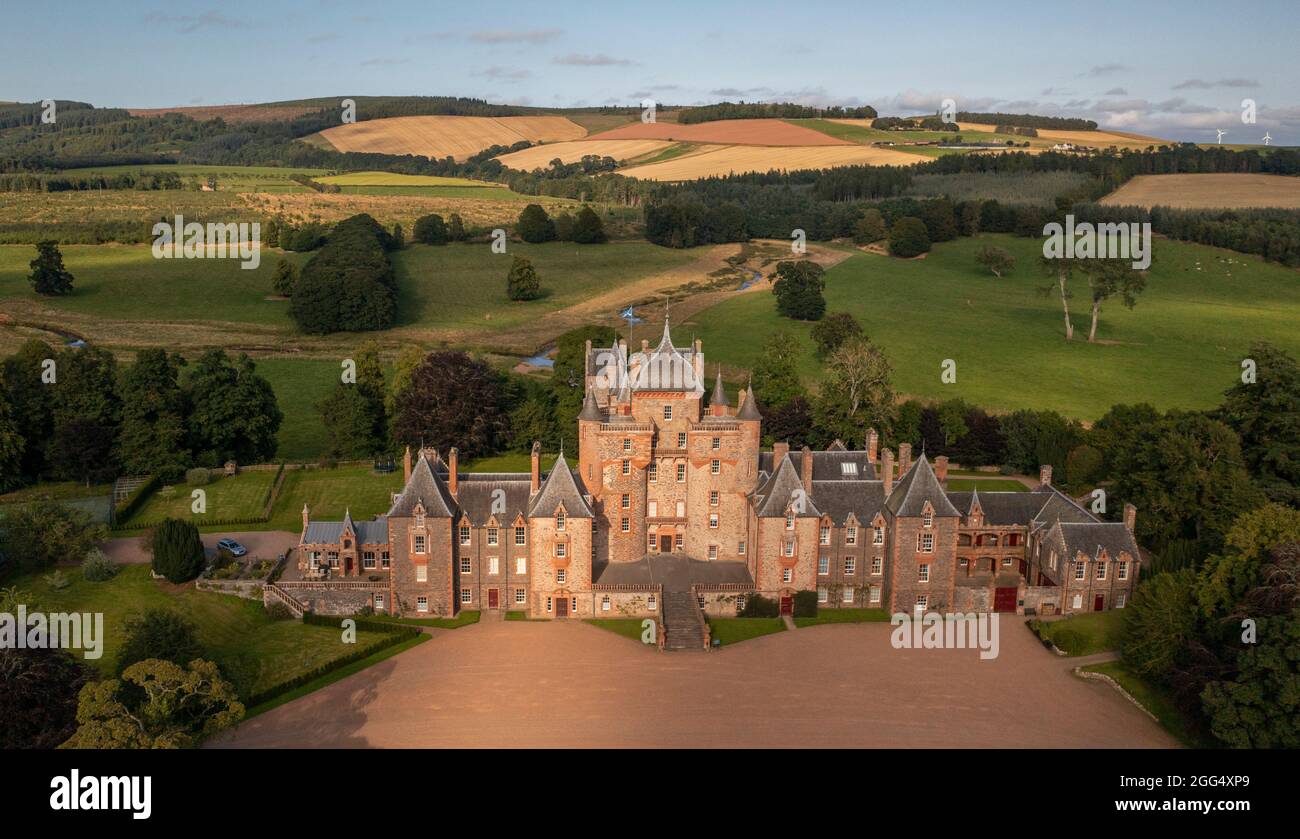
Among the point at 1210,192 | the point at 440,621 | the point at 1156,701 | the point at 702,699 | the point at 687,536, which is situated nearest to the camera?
the point at 702,699

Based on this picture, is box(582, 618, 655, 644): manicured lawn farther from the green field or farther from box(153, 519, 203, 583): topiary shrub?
the green field

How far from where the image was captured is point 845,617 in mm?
62062

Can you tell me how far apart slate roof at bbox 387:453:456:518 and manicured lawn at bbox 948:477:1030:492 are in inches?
1649

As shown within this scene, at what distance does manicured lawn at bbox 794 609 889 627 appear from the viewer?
6156 cm

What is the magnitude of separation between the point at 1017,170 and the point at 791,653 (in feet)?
521

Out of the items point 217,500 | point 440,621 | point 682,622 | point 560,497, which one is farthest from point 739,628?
point 217,500

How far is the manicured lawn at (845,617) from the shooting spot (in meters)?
61.6

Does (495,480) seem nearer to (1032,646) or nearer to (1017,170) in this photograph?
(1032,646)

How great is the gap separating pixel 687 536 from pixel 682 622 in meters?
8.34

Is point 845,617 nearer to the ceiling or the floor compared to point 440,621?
nearer to the floor

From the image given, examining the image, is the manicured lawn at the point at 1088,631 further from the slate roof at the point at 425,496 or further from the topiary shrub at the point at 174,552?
the topiary shrub at the point at 174,552
